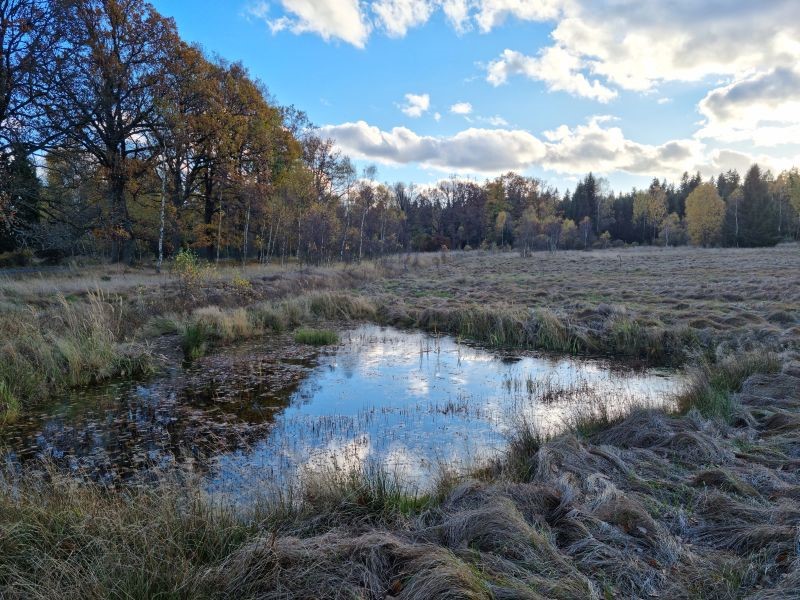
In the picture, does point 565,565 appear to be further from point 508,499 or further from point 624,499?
point 624,499

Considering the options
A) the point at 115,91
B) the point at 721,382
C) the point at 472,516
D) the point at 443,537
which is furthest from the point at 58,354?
the point at 115,91

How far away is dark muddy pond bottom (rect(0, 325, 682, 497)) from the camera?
18.3ft

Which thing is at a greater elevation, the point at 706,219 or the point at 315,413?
the point at 706,219

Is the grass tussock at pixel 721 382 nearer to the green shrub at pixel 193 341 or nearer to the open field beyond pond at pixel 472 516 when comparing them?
the open field beyond pond at pixel 472 516

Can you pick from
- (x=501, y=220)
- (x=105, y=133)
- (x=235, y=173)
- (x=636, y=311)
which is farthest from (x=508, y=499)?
(x=501, y=220)

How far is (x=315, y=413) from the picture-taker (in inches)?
295

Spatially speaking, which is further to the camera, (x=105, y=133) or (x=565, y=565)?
(x=105, y=133)

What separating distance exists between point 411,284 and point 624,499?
2026 cm

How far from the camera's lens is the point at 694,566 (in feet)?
9.86

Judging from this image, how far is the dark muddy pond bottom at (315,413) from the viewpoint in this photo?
220 inches

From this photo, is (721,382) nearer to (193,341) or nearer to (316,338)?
(316,338)

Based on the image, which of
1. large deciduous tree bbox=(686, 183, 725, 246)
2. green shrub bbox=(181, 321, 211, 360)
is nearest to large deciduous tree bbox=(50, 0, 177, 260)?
green shrub bbox=(181, 321, 211, 360)

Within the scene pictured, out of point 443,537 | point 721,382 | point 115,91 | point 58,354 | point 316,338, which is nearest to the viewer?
point 443,537

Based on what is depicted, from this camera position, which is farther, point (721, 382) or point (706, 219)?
point (706, 219)
